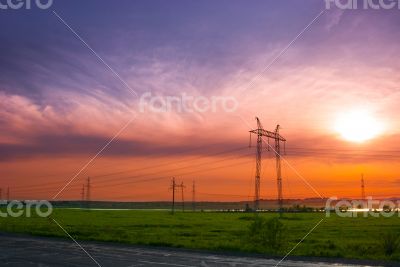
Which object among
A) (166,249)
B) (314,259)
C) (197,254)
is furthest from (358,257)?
(166,249)

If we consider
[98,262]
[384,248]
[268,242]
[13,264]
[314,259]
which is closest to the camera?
[13,264]

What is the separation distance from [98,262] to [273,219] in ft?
58.4

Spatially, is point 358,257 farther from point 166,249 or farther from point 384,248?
point 166,249

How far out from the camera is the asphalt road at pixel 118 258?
26.8 meters

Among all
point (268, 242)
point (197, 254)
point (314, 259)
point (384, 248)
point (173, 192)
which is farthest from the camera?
point (173, 192)

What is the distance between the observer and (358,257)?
103ft

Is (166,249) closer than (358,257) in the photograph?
No

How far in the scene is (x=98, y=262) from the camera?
27344 mm

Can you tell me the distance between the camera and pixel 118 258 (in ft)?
97.9

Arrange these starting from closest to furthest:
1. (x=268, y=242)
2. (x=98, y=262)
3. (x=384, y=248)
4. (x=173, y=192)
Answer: (x=98, y=262) → (x=384, y=248) → (x=268, y=242) → (x=173, y=192)

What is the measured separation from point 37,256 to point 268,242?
1762cm

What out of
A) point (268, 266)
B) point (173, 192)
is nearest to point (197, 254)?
point (268, 266)

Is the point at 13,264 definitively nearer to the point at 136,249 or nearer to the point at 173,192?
the point at 136,249

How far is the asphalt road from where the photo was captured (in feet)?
87.8
